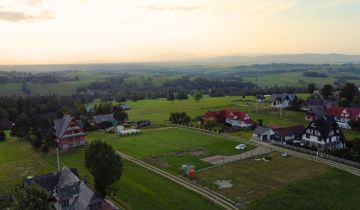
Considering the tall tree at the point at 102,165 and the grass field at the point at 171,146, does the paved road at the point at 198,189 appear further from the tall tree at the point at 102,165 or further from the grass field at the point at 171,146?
the tall tree at the point at 102,165

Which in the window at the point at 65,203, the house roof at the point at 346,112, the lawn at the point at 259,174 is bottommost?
the lawn at the point at 259,174

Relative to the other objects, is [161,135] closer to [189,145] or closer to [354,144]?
[189,145]

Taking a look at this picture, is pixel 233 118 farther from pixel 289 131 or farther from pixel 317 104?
pixel 317 104

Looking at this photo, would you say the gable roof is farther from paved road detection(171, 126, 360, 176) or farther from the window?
the window

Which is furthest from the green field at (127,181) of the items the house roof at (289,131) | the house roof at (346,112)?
the house roof at (346,112)

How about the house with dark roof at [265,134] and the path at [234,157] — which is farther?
the house with dark roof at [265,134]

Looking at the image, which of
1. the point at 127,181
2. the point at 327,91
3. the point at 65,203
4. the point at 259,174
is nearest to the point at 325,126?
the point at 259,174

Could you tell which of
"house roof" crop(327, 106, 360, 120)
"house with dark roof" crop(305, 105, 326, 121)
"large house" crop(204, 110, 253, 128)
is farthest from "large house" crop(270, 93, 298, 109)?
"large house" crop(204, 110, 253, 128)
